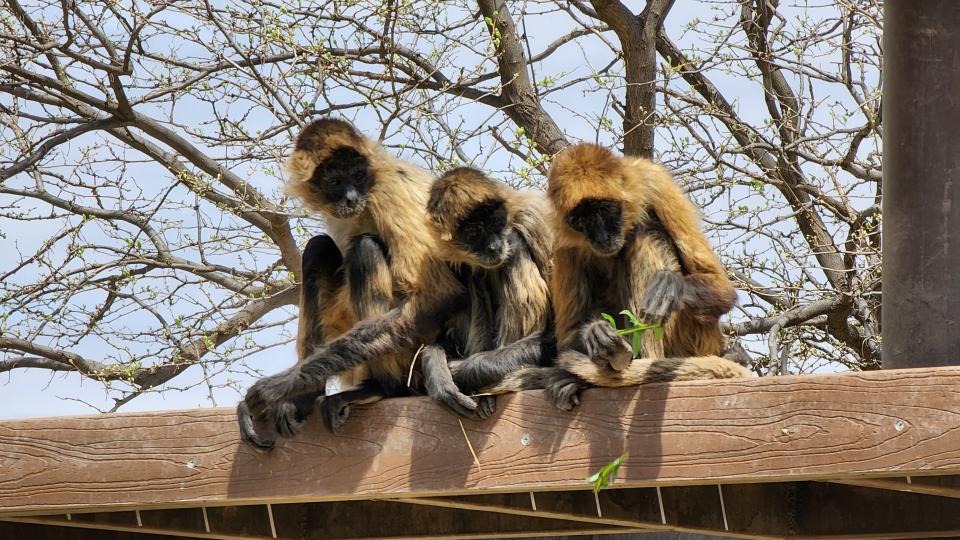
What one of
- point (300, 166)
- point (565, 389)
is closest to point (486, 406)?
point (565, 389)

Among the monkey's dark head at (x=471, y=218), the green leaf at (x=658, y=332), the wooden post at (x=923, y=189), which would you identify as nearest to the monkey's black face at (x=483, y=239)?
the monkey's dark head at (x=471, y=218)

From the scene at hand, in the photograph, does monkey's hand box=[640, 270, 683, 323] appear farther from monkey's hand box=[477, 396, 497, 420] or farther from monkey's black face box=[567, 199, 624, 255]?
monkey's hand box=[477, 396, 497, 420]

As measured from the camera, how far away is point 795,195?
8156mm

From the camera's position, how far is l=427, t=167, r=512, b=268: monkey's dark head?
4.63 m

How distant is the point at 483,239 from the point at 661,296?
36.1 inches

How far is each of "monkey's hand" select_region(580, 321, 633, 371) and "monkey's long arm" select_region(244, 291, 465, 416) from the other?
1.09 metres

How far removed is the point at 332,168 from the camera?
5160 mm

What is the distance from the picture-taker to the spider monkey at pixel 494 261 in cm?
463

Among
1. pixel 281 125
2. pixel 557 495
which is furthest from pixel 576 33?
pixel 557 495

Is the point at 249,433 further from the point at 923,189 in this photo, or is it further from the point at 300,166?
the point at 923,189

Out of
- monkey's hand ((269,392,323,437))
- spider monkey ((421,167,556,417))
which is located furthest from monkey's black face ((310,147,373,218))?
monkey's hand ((269,392,323,437))

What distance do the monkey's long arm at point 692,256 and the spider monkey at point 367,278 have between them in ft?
2.98

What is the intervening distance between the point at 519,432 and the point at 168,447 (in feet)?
4.01

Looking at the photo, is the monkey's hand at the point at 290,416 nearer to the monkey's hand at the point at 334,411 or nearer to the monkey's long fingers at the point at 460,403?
the monkey's hand at the point at 334,411
